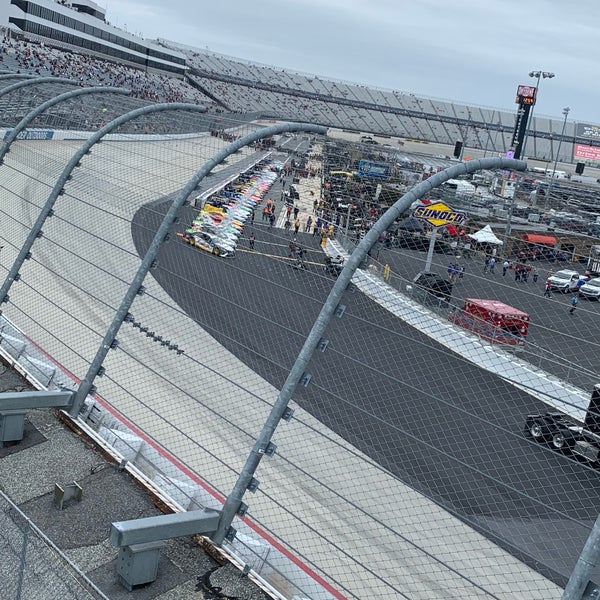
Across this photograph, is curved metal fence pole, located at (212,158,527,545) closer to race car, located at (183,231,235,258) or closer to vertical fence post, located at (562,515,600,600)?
vertical fence post, located at (562,515,600,600)

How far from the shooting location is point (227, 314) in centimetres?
1153

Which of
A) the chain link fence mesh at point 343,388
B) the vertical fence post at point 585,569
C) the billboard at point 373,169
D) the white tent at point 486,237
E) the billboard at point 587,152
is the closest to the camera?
the vertical fence post at point 585,569

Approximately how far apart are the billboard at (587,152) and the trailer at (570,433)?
82.2 m

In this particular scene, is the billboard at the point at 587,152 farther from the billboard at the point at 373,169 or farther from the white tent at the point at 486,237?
the white tent at the point at 486,237

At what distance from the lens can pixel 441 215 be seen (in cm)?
384

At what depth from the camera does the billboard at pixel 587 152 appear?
80.8 metres

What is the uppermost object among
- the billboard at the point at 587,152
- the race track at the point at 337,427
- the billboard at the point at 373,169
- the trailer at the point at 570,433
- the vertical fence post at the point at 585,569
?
the billboard at the point at 587,152

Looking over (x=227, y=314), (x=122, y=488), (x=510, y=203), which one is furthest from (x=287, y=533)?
(x=227, y=314)

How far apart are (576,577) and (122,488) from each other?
2708 millimetres

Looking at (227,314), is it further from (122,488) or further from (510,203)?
(510,203)

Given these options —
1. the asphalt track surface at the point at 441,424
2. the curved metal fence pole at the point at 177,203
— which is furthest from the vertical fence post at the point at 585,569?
the asphalt track surface at the point at 441,424

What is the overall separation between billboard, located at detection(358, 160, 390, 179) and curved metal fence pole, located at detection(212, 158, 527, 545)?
0.98 metres

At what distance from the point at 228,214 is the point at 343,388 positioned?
3.40 m

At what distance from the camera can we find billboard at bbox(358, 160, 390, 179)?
14.1 ft
